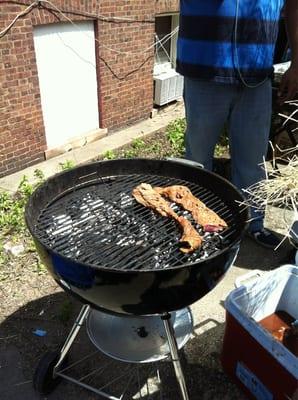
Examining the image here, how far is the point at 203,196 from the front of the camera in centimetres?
206

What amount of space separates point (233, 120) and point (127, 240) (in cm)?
142

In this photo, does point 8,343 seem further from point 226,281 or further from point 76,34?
point 76,34

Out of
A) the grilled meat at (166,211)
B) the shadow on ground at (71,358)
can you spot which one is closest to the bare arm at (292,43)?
the grilled meat at (166,211)

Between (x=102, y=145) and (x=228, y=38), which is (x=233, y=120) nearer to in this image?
(x=228, y=38)

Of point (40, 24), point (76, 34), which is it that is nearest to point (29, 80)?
point (40, 24)

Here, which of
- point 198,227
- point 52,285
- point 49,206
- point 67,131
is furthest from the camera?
point 67,131

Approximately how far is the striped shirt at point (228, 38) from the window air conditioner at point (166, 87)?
3.36 m

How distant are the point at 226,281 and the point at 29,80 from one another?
111 inches

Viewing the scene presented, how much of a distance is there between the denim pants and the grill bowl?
0.65 metres

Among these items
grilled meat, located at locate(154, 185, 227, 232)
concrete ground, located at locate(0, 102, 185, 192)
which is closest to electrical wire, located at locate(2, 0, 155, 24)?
concrete ground, located at locate(0, 102, 185, 192)

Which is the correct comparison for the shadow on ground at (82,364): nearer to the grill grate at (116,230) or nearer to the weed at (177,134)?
the grill grate at (116,230)

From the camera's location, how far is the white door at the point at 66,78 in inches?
167

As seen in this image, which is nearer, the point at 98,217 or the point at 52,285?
the point at 98,217

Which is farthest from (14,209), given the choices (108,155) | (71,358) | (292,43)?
(292,43)
